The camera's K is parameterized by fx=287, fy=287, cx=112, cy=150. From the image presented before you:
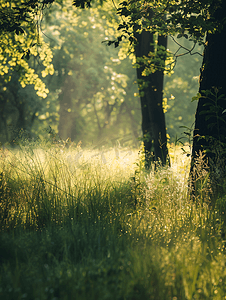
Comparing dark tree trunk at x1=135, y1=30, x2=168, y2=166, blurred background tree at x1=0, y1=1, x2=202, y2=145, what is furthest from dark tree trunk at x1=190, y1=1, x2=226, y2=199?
blurred background tree at x1=0, y1=1, x2=202, y2=145

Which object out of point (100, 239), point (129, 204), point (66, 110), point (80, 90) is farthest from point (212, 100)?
point (66, 110)

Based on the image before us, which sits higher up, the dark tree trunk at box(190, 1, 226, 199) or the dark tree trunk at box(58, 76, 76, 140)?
the dark tree trunk at box(58, 76, 76, 140)

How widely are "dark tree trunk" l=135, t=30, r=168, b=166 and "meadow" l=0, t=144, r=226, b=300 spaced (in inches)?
101

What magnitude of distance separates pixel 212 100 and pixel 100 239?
2684 mm

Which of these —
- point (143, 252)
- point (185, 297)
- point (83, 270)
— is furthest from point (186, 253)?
point (83, 270)

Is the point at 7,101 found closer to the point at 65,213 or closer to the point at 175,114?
the point at 175,114

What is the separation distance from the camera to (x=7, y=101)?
26250 millimetres

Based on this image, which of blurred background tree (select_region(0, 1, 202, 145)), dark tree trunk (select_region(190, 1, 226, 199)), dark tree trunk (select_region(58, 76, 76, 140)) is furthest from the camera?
dark tree trunk (select_region(58, 76, 76, 140))

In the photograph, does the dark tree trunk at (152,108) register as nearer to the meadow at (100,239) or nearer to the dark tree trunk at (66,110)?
the meadow at (100,239)

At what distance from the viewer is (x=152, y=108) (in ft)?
24.2

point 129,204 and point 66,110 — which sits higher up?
point 66,110

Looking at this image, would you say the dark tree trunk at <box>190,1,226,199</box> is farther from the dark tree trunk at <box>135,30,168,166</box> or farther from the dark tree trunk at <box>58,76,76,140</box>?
the dark tree trunk at <box>58,76,76,140</box>

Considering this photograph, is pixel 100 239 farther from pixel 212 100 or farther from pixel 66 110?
pixel 66 110

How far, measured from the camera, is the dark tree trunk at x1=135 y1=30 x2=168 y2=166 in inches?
290
